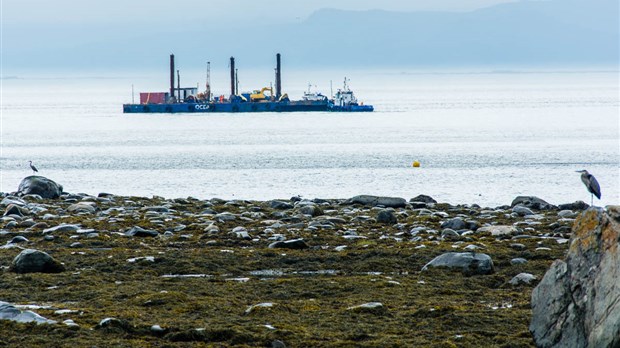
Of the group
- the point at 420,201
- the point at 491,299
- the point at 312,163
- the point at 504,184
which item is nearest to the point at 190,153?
the point at 312,163

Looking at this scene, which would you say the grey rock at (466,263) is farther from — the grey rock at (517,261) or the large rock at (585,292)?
the large rock at (585,292)

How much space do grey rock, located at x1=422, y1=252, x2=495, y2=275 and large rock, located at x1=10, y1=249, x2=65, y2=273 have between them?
4.30 metres

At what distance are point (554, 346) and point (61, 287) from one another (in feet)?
17.9

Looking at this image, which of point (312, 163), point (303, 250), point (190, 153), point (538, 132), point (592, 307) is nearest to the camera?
point (592, 307)

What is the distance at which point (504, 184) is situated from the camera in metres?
42.5

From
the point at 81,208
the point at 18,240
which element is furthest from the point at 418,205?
the point at 18,240

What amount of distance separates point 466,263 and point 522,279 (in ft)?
2.96

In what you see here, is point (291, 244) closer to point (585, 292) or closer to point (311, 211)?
point (311, 211)

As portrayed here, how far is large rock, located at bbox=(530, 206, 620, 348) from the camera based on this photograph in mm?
7400

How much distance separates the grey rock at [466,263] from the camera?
483 inches

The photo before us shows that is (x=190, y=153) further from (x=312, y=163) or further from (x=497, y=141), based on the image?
(x=497, y=141)

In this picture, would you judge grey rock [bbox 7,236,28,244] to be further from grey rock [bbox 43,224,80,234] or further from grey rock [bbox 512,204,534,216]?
grey rock [bbox 512,204,534,216]

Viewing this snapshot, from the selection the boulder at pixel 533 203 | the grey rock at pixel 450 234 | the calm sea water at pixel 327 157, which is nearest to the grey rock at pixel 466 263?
the grey rock at pixel 450 234

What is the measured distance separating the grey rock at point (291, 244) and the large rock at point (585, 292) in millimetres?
6428
